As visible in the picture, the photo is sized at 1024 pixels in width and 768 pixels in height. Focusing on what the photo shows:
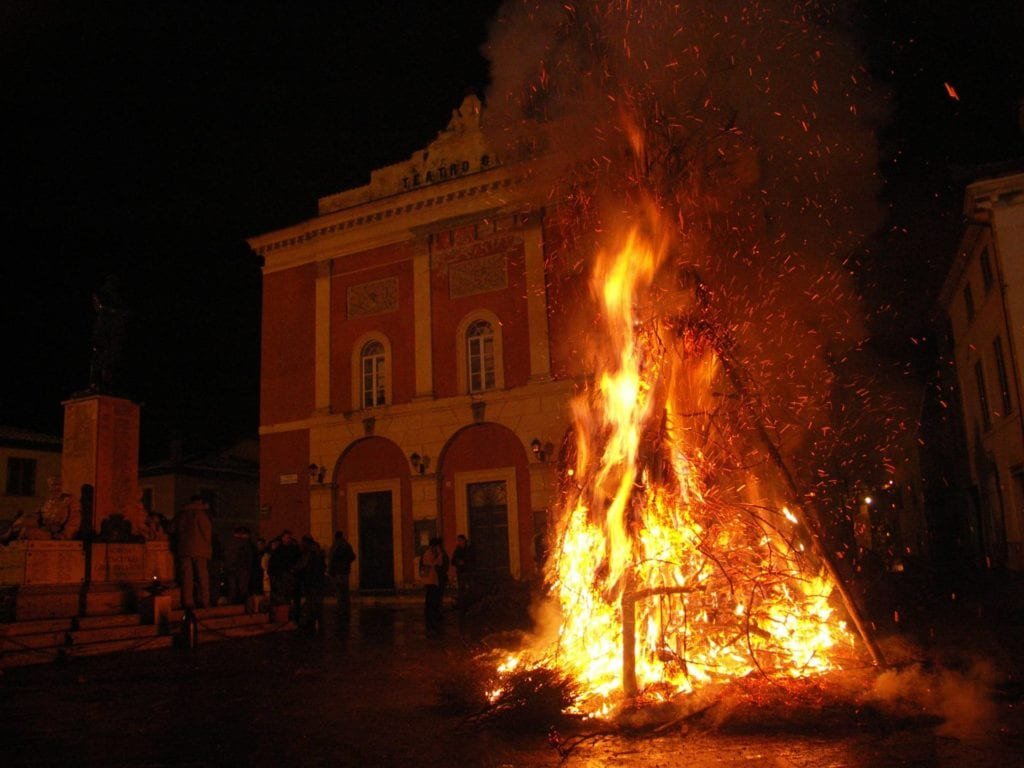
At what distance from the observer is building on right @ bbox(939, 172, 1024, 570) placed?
17.3 m

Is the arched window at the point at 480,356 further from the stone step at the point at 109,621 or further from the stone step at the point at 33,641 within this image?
the stone step at the point at 33,641

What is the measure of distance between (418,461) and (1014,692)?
55.5 feet

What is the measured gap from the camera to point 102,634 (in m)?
11.1

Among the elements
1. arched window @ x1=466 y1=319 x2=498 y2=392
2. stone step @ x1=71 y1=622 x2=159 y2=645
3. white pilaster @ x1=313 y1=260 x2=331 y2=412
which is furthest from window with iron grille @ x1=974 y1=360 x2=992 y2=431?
stone step @ x1=71 y1=622 x2=159 y2=645

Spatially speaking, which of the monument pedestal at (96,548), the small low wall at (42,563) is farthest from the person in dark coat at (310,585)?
the small low wall at (42,563)

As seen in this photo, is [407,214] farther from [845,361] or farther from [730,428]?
[730,428]

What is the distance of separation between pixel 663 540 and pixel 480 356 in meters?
15.9

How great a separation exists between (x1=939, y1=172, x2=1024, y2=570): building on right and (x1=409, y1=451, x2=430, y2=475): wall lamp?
13779mm

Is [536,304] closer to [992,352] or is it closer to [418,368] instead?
[418,368]

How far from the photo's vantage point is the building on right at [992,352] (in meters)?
17.3

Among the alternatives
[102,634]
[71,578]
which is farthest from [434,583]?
[71,578]

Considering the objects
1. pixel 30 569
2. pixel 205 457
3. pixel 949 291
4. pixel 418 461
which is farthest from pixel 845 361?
pixel 205 457

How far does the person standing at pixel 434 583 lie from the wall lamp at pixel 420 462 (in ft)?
26.7

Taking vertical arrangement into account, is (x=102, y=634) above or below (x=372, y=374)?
below
